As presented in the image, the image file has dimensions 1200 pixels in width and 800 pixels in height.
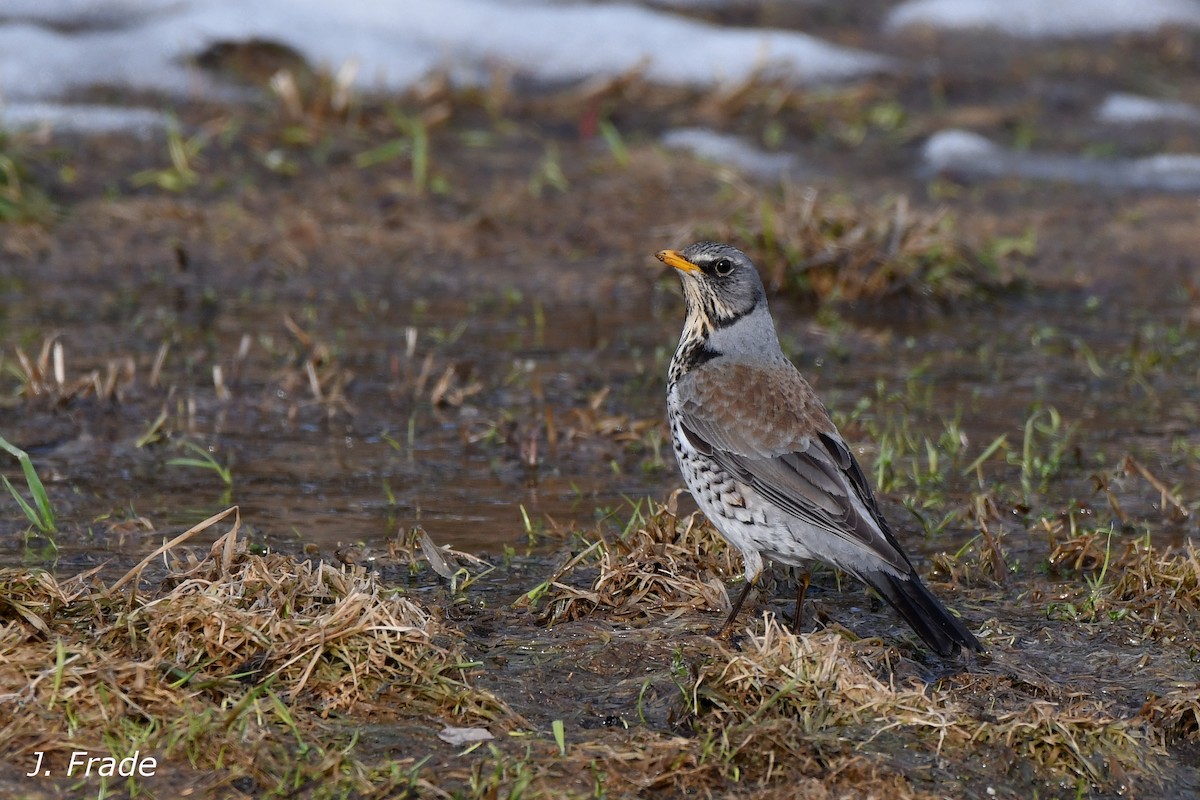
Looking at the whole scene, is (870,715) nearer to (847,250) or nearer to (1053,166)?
(847,250)

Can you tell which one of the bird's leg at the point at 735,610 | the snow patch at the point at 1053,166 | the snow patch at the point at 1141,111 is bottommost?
the snow patch at the point at 1053,166

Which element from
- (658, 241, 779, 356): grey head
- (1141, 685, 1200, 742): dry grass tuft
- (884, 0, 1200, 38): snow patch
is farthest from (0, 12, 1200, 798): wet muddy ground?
(884, 0, 1200, 38): snow patch

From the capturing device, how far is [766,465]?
18.2 ft

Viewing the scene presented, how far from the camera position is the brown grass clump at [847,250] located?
32.8ft

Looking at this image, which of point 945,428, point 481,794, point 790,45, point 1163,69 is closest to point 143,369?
point 945,428

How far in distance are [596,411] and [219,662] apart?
346 cm

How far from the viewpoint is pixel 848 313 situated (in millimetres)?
10117

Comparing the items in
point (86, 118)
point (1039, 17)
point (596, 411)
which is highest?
point (1039, 17)

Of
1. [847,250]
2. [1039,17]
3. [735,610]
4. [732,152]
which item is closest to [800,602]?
[735,610]

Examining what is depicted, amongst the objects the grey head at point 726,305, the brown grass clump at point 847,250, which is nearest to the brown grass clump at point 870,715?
the grey head at point 726,305

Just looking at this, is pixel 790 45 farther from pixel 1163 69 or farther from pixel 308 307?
pixel 308 307

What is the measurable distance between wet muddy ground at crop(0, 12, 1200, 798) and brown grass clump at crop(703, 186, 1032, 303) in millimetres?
44

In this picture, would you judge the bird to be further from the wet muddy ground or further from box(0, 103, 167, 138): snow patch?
box(0, 103, 167, 138): snow patch
